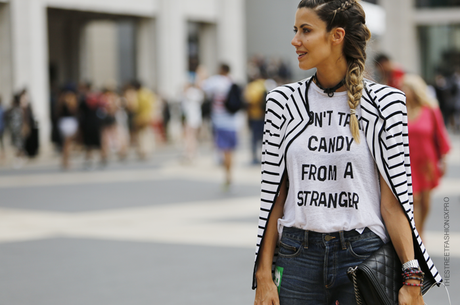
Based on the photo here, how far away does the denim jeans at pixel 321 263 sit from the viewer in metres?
2.49

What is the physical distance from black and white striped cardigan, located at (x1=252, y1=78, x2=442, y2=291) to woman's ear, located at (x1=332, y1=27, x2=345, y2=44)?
0.65 feet

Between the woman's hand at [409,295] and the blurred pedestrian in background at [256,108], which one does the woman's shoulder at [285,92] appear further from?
the blurred pedestrian in background at [256,108]

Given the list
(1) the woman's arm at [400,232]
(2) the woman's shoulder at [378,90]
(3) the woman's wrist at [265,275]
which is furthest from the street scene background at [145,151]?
(3) the woman's wrist at [265,275]

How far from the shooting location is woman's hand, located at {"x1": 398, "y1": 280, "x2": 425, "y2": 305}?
243cm

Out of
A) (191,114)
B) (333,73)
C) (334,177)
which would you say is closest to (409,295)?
(334,177)

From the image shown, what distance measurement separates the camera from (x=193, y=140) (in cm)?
1720

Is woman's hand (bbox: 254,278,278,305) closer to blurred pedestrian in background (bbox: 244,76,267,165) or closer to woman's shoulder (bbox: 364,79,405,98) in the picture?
woman's shoulder (bbox: 364,79,405,98)

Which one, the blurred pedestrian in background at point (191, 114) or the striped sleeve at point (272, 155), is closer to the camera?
the striped sleeve at point (272, 155)

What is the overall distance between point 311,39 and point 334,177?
1.73ft

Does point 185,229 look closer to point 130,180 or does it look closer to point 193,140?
point 130,180

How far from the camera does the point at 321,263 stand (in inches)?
99.0

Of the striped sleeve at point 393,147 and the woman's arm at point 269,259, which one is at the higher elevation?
the striped sleeve at point 393,147

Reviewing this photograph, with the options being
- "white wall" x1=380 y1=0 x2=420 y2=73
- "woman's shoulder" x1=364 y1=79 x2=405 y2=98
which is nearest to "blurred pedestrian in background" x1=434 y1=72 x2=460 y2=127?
"white wall" x1=380 y1=0 x2=420 y2=73

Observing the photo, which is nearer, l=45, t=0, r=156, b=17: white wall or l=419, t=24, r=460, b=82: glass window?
l=45, t=0, r=156, b=17: white wall
